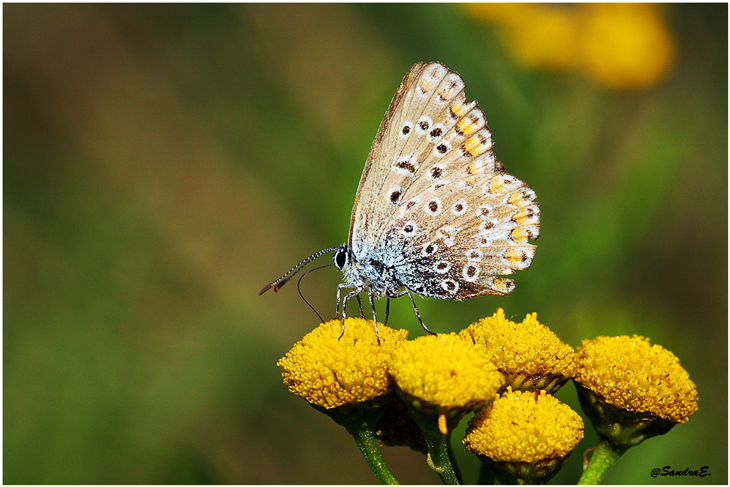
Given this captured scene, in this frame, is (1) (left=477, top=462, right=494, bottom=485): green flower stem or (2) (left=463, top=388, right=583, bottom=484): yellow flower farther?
(1) (left=477, top=462, right=494, bottom=485): green flower stem

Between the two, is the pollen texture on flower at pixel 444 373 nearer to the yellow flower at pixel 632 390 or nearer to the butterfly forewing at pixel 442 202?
the yellow flower at pixel 632 390

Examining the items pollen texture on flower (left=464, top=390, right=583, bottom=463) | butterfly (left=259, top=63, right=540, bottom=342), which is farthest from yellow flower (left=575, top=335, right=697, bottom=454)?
butterfly (left=259, top=63, right=540, bottom=342)

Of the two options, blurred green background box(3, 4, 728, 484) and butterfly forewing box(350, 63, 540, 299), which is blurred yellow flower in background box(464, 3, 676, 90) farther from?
butterfly forewing box(350, 63, 540, 299)

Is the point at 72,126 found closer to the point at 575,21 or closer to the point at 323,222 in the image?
the point at 323,222

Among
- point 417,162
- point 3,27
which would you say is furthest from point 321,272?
point 3,27
